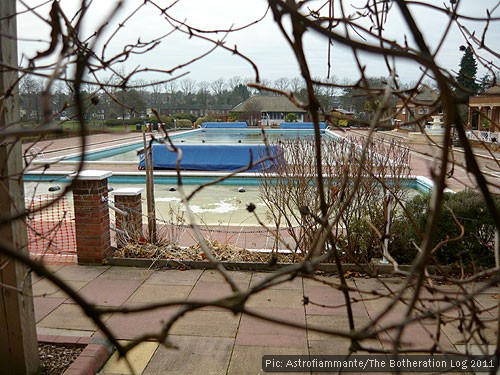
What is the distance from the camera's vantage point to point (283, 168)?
590 cm

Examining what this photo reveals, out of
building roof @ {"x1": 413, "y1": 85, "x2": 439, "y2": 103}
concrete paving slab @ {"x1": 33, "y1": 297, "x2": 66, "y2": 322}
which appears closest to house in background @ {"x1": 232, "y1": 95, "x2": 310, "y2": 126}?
concrete paving slab @ {"x1": 33, "y1": 297, "x2": 66, "y2": 322}

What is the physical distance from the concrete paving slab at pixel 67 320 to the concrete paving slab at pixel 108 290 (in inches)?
8.5

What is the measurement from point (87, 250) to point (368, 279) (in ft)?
10.4

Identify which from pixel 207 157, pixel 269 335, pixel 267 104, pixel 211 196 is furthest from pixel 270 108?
pixel 269 335

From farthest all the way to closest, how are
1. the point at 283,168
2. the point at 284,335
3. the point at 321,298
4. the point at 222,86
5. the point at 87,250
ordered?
1. the point at 222,86
2. the point at 283,168
3. the point at 87,250
4. the point at 321,298
5. the point at 284,335

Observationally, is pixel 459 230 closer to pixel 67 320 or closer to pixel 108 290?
pixel 108 290

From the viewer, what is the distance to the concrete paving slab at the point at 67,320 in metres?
4.01

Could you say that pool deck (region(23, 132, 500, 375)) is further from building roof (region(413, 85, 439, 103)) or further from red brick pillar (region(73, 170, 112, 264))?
building roof (region(413, 85, 439, 103))

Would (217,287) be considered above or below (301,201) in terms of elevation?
below

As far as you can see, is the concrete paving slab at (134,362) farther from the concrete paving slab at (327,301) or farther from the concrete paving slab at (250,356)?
the concrete paving slab at (327,301)

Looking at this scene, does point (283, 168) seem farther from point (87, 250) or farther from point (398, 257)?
point (87, 250)

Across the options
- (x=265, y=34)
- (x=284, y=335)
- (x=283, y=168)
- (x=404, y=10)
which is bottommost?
(x=284, y=335)

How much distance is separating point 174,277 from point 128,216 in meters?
1.28

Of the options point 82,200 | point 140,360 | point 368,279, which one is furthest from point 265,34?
point 82,200
